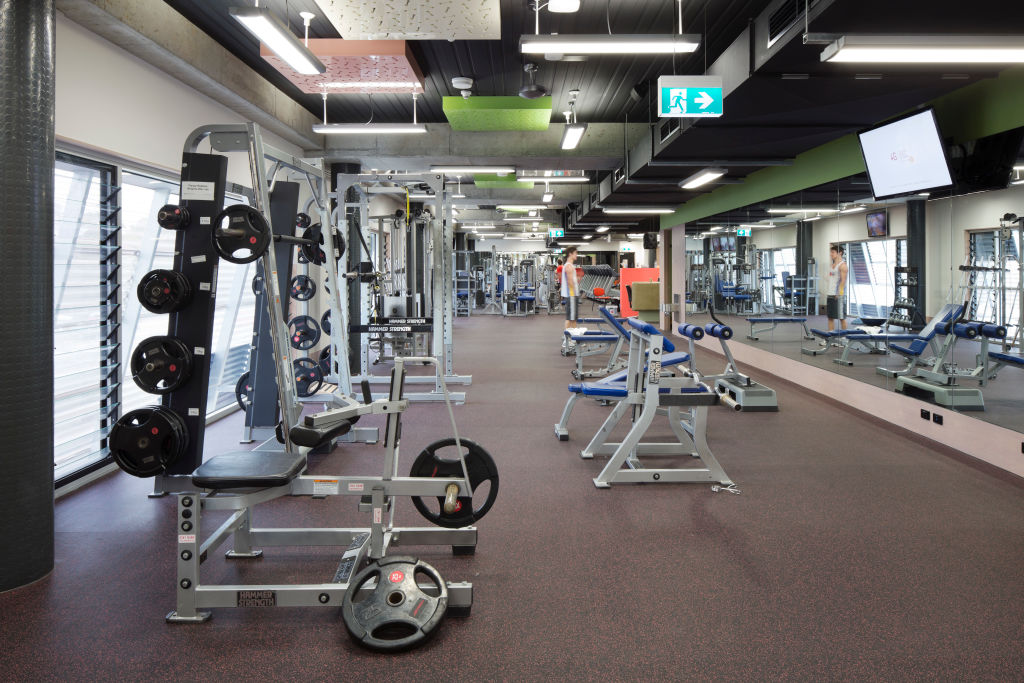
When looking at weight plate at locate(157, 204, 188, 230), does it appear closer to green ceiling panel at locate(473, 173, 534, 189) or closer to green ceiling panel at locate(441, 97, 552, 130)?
green ceiling panel at locate(441, 97, 552, 130)

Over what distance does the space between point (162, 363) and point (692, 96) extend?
13.8 ft

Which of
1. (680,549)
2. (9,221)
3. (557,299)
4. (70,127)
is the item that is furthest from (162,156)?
(557,299)

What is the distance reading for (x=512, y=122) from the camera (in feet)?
27.5

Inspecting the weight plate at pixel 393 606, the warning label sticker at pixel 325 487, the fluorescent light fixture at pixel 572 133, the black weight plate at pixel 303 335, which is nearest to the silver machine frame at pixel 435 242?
the black weight plate at pixel 303 335

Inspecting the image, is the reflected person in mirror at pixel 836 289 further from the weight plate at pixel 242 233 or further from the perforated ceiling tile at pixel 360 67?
the weight plate at pixel 242 233

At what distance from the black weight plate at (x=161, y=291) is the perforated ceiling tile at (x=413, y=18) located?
2691 millimetres

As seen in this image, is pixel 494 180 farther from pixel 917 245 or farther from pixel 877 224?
pixel 917 245

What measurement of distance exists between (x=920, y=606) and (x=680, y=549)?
1012 millimetres

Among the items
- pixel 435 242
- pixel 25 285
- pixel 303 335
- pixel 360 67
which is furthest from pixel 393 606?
pixel 360 67

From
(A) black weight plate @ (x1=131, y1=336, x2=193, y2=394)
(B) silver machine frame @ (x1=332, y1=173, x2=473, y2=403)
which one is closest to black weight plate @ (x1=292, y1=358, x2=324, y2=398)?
(B) silver machine frame @ (x1=332, y1=173, x2=473, y2=403)

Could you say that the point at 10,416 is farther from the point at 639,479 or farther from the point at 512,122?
the point at 512,122

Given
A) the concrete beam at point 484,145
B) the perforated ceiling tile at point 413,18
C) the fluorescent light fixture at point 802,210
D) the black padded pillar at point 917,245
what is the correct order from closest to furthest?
1. the perforated ceiling tile at point 413,18
2. the black padded pillar at point 917,245
3. the fluorescent light fixture at point 802,210
4. the concrete beam at point 484,145

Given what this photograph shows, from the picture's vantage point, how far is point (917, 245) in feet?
18.2

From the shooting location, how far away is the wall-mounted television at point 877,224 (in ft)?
19.5
